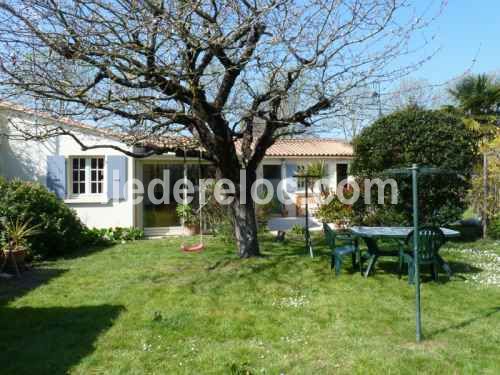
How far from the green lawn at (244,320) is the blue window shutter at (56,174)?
4662mm

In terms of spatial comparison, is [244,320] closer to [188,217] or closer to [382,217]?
[382,217]

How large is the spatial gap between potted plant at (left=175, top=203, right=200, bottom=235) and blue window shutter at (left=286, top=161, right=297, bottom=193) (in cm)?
645

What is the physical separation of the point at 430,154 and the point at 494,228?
9.51 feet

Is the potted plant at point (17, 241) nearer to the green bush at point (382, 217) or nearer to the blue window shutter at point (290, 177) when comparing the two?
the green bush at point (382, 217)

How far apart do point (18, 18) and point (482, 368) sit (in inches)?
284

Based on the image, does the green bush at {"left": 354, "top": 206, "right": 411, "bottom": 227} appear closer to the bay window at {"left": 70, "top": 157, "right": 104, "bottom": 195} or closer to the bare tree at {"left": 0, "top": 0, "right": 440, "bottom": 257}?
the bare tree at {"left": 0, "top": 0, "right": 440, "bottom": 257}

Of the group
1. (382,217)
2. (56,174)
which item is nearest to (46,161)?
(56,174)

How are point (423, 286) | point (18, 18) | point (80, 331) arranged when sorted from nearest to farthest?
point (80, 331) → point (18, 18) → point (423, 286)

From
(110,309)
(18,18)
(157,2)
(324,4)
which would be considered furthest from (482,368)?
(18,18)

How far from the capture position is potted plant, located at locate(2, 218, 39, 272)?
27.2ft

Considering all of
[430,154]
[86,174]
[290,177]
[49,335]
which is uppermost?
[430,154]

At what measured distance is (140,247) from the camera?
11.4 meters

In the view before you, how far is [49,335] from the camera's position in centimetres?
477

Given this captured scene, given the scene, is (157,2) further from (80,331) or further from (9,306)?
(9,306)
